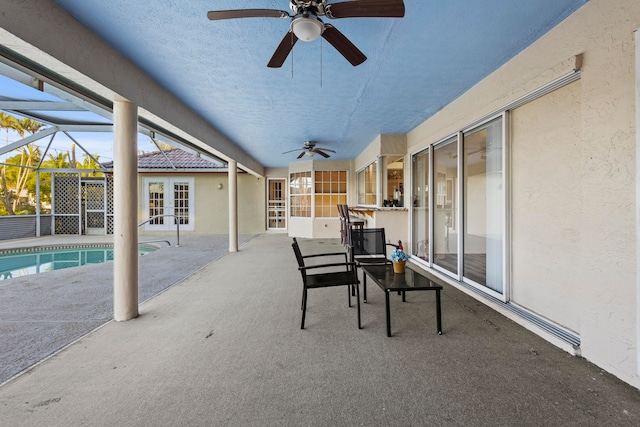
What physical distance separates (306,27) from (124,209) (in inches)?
99.2

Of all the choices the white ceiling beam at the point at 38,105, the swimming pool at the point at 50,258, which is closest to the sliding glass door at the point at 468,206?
the white ceiling beam at the point at 38,105

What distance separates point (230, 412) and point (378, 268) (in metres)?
2.16

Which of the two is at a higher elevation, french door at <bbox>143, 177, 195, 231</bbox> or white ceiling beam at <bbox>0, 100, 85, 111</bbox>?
white ceiling beam at <bbox>0, 100, 85, 111</bbox>

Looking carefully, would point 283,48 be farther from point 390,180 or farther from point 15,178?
point 15,178

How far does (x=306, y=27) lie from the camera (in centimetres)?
192

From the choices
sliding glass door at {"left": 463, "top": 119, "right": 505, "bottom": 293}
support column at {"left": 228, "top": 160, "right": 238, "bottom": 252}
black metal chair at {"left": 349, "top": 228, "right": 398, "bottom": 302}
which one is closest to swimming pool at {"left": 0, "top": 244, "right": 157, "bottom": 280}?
support column at {"left": 228, "top": 160, "right": 238, "bottom": 252}

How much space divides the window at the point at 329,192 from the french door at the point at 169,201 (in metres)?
5.13

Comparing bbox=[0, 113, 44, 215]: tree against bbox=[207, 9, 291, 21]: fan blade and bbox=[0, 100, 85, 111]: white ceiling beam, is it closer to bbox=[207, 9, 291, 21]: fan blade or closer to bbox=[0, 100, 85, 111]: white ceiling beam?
bbox=[0, 100, 85, 111]: white ceiling beam

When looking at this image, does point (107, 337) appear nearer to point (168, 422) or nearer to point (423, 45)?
point (168, 422)

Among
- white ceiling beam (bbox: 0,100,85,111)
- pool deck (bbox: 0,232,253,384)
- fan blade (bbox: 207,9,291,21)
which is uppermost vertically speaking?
white ceiling beam (bbox: 0,100,85,111)

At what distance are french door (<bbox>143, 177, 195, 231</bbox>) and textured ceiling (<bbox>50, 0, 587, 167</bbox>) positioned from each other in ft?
Answer: 23.9

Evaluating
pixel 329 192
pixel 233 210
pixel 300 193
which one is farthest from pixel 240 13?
pixel 300 193

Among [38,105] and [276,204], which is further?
[276,204]

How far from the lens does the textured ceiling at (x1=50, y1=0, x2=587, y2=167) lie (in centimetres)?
220
